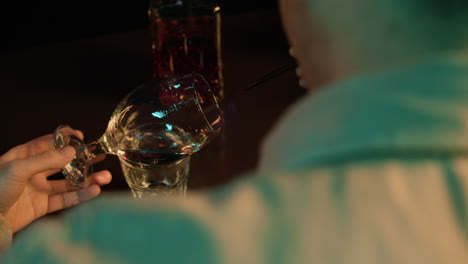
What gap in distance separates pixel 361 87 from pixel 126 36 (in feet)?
3.53

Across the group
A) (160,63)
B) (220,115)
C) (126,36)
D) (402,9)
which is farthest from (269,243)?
(126,36)

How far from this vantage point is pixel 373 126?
28 centimetres

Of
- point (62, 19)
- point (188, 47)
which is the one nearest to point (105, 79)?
point (188, 47)

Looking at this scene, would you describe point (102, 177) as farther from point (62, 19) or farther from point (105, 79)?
point (62, 19)

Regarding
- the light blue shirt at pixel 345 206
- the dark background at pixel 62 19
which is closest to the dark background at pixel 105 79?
the dark background at pixel 62 19

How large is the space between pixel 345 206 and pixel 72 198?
21.4 inches

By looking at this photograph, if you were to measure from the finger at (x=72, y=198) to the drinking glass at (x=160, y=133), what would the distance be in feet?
0.03

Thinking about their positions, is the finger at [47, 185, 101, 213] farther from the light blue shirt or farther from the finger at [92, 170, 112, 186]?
the light blue shirt

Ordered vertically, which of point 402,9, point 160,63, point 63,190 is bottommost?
point 63,190

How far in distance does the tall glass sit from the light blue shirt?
0.67 metres

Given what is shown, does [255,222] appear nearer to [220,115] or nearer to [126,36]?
[220,115]

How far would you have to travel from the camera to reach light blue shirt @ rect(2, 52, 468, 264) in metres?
0.27

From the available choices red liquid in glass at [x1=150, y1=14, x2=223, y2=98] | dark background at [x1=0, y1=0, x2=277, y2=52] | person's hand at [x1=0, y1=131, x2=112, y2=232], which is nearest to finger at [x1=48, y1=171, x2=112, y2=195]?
person's hand at [x1=0, y1=131, x2=112, y2=232]

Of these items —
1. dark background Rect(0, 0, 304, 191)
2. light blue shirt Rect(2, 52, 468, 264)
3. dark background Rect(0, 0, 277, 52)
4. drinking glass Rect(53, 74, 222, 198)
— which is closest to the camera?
light blue shirt Rect(2, 52, 468, 264)
